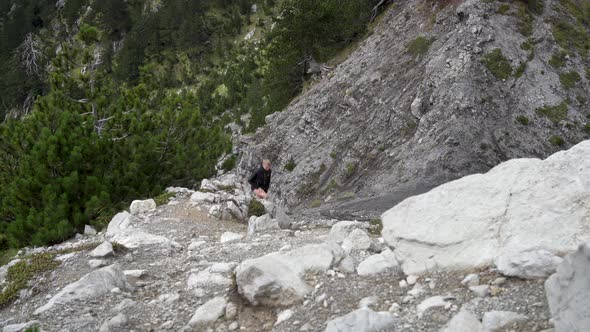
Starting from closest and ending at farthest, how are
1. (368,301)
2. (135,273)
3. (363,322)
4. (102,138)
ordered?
(363,322), (368,301), (135,273), (102,138)

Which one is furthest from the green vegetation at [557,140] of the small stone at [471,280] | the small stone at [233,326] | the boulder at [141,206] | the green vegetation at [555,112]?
the small stone at [233,326]

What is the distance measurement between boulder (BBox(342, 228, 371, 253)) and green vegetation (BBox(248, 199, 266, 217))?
15.6 feet

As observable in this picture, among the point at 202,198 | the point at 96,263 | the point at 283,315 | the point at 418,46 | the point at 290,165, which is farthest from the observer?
the point at 290,165

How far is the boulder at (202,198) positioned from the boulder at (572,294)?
8188 mm

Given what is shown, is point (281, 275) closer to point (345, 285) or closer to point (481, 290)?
point (345, 285)

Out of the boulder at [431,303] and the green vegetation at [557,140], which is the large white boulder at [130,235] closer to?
the boulder at [431,303]

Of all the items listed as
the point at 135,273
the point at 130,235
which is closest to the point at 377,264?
the point at 135,273

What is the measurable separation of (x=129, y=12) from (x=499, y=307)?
81531 mm

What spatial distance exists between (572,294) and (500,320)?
556 millimetres

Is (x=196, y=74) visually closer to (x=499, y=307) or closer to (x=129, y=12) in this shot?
(x=129, y=12)

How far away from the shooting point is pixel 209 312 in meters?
5.05

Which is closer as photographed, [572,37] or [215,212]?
[215,212]

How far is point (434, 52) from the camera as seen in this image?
73.6 ft

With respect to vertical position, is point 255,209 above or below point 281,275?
below
